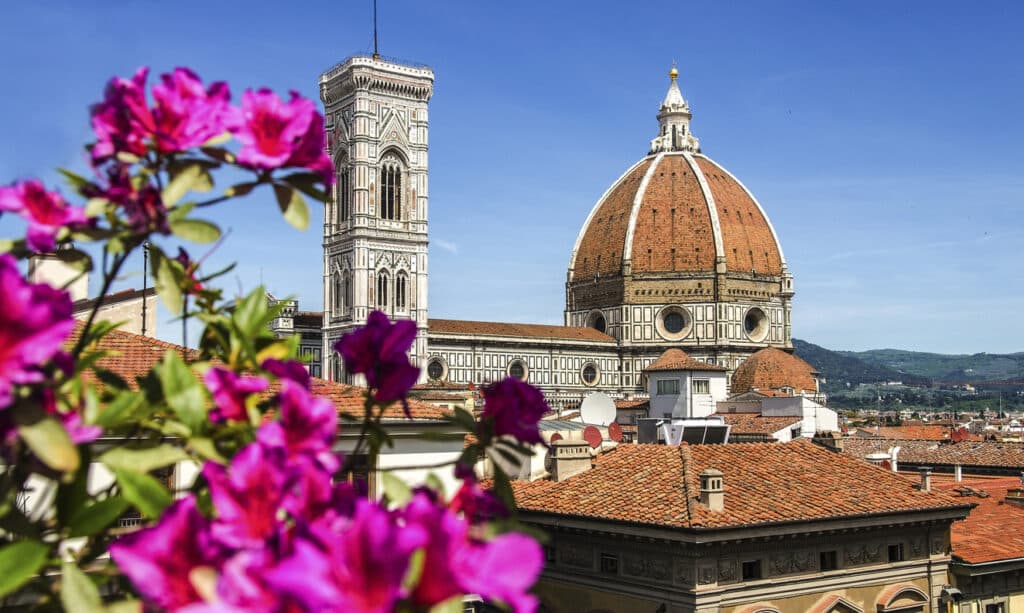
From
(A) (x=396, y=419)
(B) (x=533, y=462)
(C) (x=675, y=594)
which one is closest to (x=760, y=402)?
(B) (x=533, y=462)

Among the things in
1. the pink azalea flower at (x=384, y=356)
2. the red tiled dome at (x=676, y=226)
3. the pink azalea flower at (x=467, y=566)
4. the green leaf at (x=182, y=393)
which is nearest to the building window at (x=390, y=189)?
the red tiled dome at (x=676, y=226)

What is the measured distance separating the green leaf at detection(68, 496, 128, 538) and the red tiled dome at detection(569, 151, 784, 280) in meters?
105

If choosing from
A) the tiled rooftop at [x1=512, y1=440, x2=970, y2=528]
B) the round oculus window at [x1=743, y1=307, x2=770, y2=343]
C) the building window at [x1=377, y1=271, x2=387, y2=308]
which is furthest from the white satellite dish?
the round oculus window at [x1=743, y1=307, x2=770, y2=343]

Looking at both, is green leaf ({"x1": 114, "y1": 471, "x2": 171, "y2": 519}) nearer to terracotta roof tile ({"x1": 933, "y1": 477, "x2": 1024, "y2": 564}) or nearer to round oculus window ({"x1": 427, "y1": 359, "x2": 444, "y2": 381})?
terracotta roof tile ({"x1": 933, "y1": 477, "x2": 1024, "y2": 564})

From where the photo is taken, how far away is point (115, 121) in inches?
97.7

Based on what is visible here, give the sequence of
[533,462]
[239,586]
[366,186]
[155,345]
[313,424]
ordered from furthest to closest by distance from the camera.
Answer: [366,186], [533,462], [155,345], [313,424], [239,586]

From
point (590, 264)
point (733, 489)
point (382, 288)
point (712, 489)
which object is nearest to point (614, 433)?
point (733, 489)

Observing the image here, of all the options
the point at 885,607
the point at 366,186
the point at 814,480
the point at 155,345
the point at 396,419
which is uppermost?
the point at 366,186

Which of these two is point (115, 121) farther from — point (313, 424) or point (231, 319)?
point (313, 424)

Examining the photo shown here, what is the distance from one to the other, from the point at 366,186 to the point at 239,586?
84.3 meters

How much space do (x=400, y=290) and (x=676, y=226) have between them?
31.9 m

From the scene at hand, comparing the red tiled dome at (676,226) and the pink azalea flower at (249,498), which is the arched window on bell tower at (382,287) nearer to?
the red tiled dome at (676,226)

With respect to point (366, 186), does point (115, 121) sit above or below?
below

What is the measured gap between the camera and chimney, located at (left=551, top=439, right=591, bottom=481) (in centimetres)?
2217
